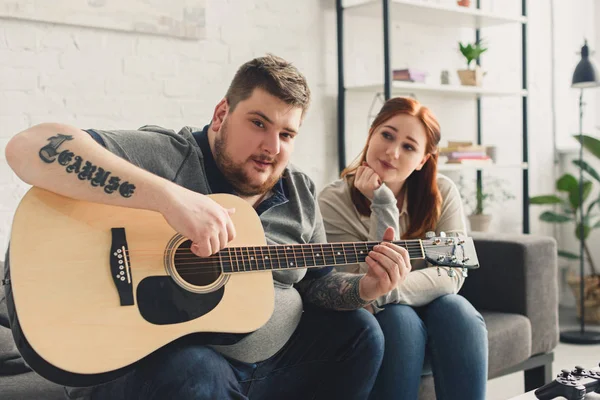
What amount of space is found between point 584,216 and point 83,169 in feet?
10.9

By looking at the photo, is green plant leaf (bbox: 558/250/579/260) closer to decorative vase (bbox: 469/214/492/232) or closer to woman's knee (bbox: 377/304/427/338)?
decorative vase (bbox: 469/214/492/232)

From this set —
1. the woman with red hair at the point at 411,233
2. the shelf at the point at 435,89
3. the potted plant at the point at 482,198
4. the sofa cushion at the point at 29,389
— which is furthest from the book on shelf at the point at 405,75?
the sofa cushion at the point at 29,389

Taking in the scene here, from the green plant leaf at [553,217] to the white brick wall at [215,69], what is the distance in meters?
0.16

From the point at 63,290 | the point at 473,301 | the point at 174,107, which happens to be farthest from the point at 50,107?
the point at 473,301

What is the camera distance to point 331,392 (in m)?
1.71

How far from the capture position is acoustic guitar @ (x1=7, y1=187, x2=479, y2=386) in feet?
3.99

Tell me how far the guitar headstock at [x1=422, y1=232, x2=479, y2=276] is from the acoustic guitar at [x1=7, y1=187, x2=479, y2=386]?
45cm

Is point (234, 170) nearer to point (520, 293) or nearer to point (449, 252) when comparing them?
point (449, 252)

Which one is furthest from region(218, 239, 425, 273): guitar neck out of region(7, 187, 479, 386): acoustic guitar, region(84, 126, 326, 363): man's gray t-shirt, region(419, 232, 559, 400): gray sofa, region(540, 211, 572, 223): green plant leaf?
region(540, 211, 572, 223): green plant leaf

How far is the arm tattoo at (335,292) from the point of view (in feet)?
5.51

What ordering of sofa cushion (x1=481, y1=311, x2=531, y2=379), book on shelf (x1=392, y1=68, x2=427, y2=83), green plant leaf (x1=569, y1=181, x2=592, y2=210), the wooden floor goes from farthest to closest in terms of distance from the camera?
1. green plant leaf (x1=569, y1=181, x2=592, y2=210)
2. book on shelf (x1=392, y1=68, x2=427, y2=83)
3. the wooden floor
4. sofa cushion (x1=481, y1=311, x2=531, y2=379)

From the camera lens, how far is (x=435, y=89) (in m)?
3.18

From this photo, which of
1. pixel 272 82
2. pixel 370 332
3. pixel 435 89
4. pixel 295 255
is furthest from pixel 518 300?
pixel 272 82

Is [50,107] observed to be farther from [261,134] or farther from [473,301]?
[473,301]
